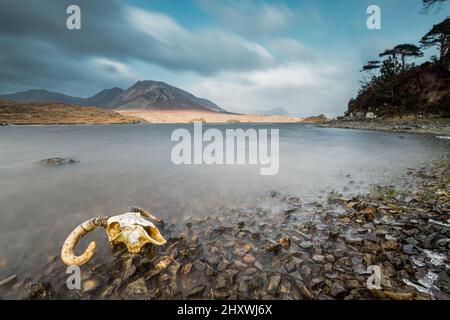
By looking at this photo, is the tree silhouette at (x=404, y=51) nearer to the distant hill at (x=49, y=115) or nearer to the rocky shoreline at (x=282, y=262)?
the rocky shoreline at (x=282, y=262)

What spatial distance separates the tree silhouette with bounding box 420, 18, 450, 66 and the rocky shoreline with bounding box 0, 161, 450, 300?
54.1 m

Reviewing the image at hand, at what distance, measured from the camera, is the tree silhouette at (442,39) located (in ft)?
121

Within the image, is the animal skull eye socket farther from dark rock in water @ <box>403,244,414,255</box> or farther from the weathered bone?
dark rock in water @ <box>403,244,414,255</box>

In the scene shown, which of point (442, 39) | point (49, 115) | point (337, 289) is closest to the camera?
point (337, 289)

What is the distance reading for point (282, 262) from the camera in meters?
2.90

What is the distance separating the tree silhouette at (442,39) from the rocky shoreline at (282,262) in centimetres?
5405

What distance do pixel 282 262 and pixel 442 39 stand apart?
60.9m

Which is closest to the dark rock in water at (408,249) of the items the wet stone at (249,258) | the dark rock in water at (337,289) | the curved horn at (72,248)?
the dark rock in water at (337,289)

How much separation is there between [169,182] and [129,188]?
132cm

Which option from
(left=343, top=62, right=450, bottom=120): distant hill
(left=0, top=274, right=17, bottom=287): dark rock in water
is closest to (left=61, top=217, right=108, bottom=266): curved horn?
(left=0, top=274, right=17, bottom=287): dark rock in water

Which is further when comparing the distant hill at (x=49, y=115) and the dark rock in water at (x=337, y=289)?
the distant hill at (x=49, y=115)

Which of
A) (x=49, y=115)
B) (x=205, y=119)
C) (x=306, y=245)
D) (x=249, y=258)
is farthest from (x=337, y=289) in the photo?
(x=205, y=119)

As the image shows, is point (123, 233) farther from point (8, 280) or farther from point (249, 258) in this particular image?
point (249, 258)
